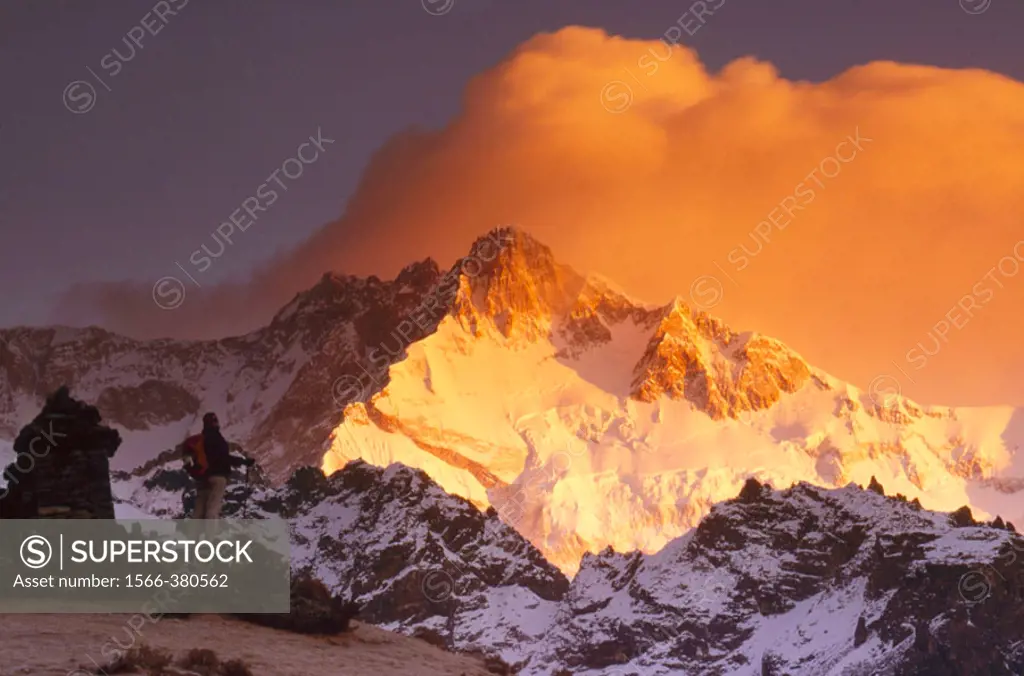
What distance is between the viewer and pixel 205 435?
36.8 meters

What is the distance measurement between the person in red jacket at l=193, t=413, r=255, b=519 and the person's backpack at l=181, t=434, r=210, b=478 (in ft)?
0.22

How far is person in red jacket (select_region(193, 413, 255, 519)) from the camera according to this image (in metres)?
36.7

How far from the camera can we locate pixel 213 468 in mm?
36844

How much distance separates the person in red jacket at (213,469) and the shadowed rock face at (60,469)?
2.80 metres

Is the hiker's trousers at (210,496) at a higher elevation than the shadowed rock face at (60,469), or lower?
lower

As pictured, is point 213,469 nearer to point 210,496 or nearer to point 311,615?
point 210,496

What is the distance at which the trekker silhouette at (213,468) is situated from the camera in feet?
120
